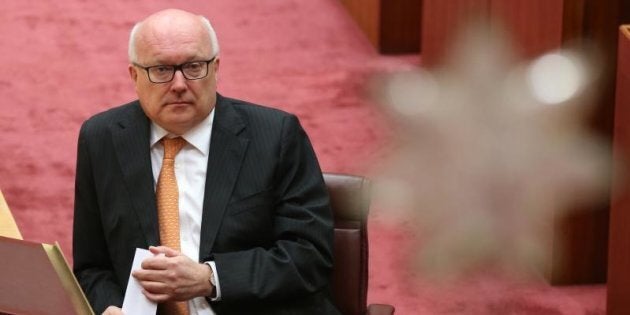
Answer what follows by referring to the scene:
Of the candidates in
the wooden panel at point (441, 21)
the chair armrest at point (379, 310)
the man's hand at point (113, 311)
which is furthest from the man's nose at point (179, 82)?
the wooden panel at point (441, 21)

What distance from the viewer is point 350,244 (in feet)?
7.41

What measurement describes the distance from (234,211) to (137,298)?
223 mm

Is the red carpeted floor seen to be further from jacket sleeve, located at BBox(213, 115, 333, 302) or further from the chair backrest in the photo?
jacket sleeve, located at BBox(213, 115, 333, 302)

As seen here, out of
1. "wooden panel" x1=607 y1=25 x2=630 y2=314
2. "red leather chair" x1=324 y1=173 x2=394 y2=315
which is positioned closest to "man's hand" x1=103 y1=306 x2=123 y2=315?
"red leather chair" x1=324 y1=173 x2=394 y2=315

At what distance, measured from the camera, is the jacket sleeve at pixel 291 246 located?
2.14m

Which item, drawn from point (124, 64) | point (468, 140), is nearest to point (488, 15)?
point (468, 140)

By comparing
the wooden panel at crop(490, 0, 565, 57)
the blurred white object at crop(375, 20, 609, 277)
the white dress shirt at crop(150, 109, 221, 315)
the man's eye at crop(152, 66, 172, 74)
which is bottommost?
the blurred white object at crop(375, 20, 609, 277)

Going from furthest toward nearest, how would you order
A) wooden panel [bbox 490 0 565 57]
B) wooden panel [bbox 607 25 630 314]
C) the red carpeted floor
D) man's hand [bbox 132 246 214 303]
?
the red carpeted floor, wooden panel [bbox 490 0 565 57], wooden panel [bbox 607 25 630 314], man's hand [bbox 132 246 214 303]

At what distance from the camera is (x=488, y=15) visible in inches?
160

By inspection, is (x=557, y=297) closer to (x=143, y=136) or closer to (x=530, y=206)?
(x=530, y=206)

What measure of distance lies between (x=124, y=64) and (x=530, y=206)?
2.04 m

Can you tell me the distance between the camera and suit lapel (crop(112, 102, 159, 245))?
2.20 metres

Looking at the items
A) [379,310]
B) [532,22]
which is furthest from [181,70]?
[532,22]

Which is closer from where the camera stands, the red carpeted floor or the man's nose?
the man's nose
